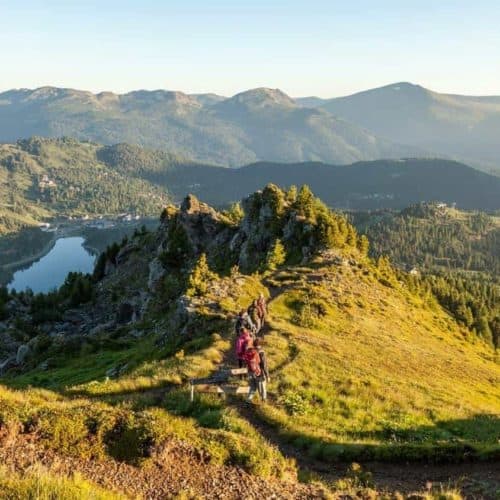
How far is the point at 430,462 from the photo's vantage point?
23266mm

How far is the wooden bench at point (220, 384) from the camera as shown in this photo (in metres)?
28.7

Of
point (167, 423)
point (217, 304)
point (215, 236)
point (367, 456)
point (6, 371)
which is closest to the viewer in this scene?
point (167, 423)

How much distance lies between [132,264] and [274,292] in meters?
80.2

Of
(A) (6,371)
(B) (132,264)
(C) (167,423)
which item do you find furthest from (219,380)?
(B) (132,264)

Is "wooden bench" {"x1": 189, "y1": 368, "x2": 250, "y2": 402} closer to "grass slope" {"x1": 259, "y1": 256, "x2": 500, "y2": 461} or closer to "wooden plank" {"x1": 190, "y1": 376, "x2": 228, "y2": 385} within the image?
"wooden plank" {"x1": 190, "y1": 376, "x2": 228, "y2": 385}

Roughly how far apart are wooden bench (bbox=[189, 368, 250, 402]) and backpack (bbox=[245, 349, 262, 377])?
1.33 meters

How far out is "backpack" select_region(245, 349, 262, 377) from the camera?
90.9ft

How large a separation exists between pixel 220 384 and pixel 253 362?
135 inches

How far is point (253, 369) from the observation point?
27.8 metres

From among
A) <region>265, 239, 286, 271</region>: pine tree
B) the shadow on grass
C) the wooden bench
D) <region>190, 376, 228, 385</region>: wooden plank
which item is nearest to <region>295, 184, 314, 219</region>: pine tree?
<region>265, 239, 286, 271</region>: pine tree

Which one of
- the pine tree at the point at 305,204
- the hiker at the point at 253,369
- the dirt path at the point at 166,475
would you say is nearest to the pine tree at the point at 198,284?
the hiker at the point at 253,369

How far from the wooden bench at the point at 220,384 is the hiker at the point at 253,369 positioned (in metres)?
0.59

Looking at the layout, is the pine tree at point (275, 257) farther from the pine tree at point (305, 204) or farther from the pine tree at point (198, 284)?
the pine tree at point (198, 284)

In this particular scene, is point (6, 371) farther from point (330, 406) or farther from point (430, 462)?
point (430, 462)
